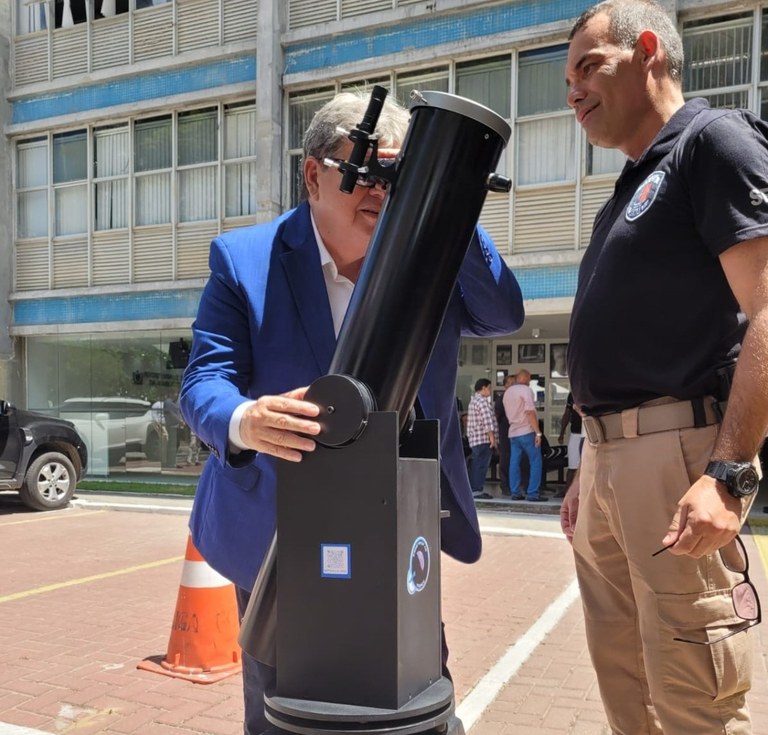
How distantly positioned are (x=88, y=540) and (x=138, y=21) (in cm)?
1102

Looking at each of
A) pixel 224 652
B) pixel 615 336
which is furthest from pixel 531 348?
pixel 615 336

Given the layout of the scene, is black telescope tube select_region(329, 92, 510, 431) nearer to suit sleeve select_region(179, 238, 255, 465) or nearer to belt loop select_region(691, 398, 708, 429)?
suit sleeve select_region(179, 238, 255, 465)

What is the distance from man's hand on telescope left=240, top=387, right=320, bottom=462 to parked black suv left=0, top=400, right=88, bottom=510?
9.69 metres

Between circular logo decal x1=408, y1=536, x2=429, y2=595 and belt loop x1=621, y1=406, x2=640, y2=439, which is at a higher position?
belt loop x1=621, y1=406, x2=640, y2=439

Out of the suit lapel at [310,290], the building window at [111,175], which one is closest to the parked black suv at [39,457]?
the building window at [111,175]

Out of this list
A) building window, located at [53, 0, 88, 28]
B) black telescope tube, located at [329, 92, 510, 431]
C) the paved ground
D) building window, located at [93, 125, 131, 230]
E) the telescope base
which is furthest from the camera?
building window, located at [53, 0, 88, 28]

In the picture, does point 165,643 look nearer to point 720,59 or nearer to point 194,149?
point 720,59

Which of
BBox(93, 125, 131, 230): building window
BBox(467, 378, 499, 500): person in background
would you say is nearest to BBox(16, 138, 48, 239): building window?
Answer: BBox(93, 125, 131, 230): building window

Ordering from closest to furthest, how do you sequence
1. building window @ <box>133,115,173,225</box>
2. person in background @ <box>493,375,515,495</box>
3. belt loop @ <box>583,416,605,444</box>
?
belt loop @ <box>583,416,605,444</box> → person in background @ <box>493,375,515,495</box> → building window @ <box>133,115,173,225</box>

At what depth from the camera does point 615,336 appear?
210 cm

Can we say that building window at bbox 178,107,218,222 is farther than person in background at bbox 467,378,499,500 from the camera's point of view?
Yes

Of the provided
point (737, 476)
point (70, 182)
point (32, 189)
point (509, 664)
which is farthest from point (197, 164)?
point (737, 476)

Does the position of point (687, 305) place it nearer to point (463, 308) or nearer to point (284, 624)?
point (463, 308)

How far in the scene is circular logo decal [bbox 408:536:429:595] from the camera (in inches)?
53.0
